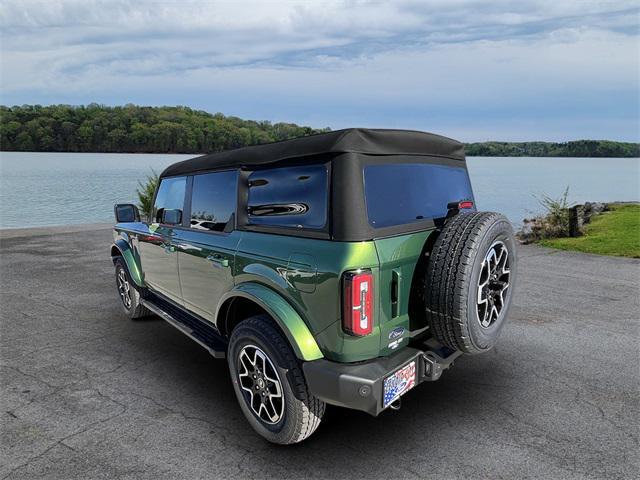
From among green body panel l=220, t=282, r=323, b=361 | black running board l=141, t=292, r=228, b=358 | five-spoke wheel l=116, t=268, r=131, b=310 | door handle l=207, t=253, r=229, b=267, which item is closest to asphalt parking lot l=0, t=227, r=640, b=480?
five-spoke wheel l=116, t=268, r=131, b=310

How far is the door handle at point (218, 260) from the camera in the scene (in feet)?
10.4

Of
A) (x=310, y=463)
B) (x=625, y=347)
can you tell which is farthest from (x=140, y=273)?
(x=625, y=347)

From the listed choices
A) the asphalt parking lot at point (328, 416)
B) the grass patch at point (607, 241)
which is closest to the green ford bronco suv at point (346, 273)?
the asphalt parking lot at point (328, 416)

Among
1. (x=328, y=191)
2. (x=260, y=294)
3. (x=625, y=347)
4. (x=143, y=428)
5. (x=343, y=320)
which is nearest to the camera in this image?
(x=343, y=320)

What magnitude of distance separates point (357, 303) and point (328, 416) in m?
1.29

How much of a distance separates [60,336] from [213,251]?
276cm

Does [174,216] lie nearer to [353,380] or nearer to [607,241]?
[353,380]

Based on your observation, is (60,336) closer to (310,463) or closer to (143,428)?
(143,428)

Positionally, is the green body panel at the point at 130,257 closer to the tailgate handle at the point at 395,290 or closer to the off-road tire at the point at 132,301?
the off-road tire at the point at 132,301

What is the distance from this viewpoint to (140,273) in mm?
4988

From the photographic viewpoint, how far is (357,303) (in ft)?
7.72

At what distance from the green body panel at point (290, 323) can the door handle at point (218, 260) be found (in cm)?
A: 49

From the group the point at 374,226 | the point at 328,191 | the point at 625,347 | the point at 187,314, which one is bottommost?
the point at 625,347

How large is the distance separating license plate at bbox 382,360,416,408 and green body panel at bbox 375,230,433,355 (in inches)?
5.4
